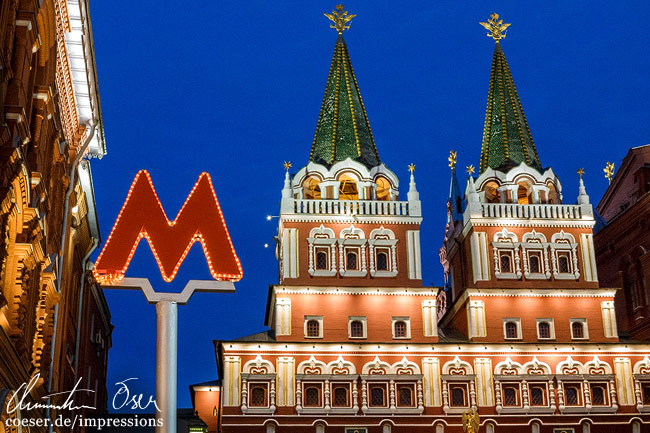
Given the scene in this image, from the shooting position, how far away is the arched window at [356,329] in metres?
46.7

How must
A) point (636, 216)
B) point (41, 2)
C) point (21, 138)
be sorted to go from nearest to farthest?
point (21, 138) < point (41, 2) < point (636, 216)

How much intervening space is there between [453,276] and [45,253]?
115 ft

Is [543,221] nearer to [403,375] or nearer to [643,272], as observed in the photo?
[643,272]

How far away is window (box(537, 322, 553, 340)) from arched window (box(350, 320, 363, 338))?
927cm

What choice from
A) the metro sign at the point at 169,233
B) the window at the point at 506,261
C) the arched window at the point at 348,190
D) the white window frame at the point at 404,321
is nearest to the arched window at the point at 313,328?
the white window frame at the point at 404,321

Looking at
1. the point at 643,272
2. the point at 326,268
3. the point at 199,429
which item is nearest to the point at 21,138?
the point at 326,268

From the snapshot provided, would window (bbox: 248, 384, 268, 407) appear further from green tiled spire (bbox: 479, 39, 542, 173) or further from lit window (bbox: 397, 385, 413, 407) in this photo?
green tiled spire (bbox: 479, 39, 542, 173)

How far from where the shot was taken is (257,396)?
1768 inches

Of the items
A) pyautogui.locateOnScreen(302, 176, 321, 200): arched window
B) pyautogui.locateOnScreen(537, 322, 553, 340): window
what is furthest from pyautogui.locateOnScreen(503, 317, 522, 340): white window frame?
pyautogui.locateOnScreen(302, 176, 321, 200): arched window

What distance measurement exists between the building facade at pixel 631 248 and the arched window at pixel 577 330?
16.2 feet

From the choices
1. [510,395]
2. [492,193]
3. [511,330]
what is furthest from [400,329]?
[492,193]

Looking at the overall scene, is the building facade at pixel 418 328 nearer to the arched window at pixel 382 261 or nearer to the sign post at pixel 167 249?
Answer: the arched window at pixel 382 261

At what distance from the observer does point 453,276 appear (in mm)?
55000

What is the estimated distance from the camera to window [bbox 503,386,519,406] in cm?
4606
